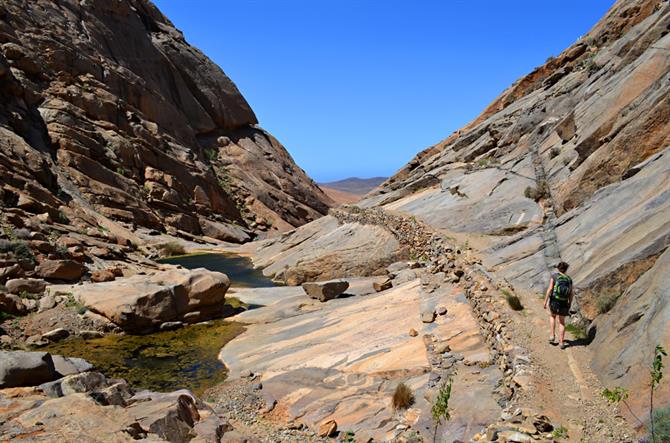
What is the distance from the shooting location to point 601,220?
13562mm

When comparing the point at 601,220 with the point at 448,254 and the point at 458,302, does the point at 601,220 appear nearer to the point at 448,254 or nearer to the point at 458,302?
the point at 458,302

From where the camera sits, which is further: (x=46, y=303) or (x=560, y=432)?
(x=46, y=303)

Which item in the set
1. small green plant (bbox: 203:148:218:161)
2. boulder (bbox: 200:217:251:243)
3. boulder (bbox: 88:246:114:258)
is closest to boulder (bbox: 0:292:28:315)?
boulder (bbox: 88:246:114:258)

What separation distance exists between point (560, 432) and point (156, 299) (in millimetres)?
18138

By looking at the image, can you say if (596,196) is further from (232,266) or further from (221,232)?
(221,232)

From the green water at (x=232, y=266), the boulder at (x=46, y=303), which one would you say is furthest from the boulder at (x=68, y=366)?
the green water at (x=232, y=266)

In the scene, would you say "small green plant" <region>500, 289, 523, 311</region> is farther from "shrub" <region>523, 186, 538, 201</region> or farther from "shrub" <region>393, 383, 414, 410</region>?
"shrub" <region>523, 186, 538, 201</region>

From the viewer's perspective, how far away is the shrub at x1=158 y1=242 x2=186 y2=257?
43969mm

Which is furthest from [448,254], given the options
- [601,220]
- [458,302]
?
[601,220]

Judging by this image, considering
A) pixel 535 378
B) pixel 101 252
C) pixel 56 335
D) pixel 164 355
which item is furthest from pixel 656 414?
pixel 101 252

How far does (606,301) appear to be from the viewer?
10562 mm

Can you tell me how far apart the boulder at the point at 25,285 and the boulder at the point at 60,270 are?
1439 millimetres

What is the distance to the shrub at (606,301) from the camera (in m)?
10.5

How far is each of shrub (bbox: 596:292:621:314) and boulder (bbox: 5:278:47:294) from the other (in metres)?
21.6
